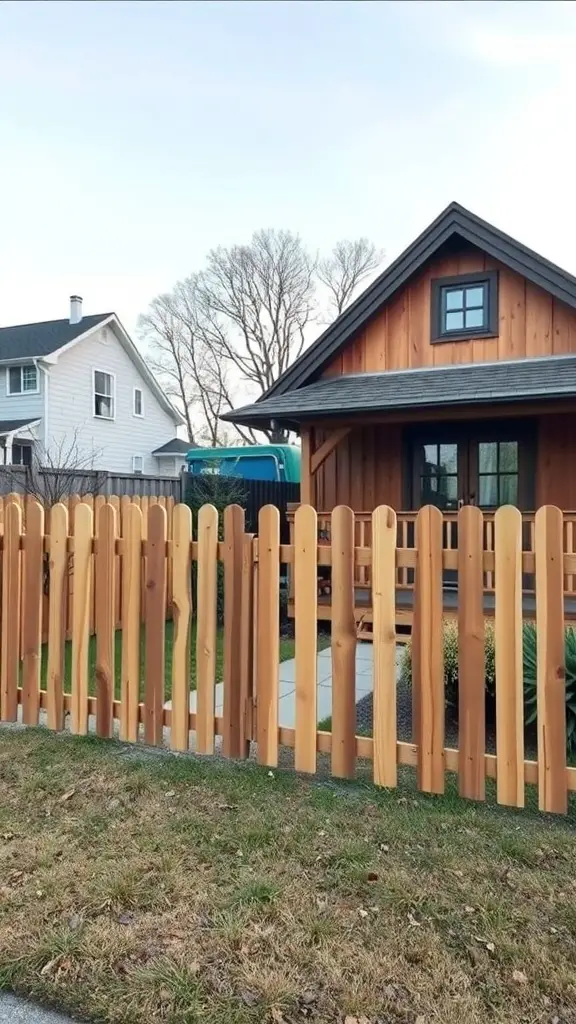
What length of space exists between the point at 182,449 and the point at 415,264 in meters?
17.4

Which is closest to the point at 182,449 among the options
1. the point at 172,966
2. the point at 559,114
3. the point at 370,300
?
the point at 370,300

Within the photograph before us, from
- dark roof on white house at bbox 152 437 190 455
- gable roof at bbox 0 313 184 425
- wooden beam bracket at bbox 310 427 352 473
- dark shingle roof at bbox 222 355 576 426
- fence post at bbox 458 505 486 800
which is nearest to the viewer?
fence post at bbox 458 505 486 800

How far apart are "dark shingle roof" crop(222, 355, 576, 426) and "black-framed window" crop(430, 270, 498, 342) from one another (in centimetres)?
54

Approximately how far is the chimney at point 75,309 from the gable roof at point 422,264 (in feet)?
47.9

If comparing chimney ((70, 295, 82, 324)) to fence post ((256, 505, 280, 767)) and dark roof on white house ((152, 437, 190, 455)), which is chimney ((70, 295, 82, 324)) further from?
fence post ((256, 505, 280, 767))

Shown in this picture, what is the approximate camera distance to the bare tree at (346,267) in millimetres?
33844

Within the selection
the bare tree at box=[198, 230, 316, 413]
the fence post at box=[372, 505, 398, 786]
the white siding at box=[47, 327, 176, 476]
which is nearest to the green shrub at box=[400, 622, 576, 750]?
the fence post at box=[372, 505, 398, 786]

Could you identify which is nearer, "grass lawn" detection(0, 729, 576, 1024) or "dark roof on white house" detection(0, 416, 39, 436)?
"grass lawn" detection(0, 729, 576, 1024)


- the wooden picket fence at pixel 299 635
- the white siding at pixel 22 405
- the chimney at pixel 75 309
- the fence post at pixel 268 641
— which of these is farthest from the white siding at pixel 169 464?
the fence post at pixel 268 641

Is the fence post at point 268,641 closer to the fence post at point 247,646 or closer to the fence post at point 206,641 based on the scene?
the fence post at point 247,646

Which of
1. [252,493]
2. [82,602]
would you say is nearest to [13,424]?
[252,493]

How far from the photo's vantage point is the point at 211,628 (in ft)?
12.5

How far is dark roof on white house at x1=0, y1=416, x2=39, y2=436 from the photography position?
20.0 m

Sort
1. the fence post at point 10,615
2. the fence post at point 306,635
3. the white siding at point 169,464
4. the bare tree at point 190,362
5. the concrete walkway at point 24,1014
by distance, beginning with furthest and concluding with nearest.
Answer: the bare tree at point 190,362
the white siding at point 169,464
the fence post at point 10,615
the fence post at point 306,635
the concrete walkway at point 24,1014
